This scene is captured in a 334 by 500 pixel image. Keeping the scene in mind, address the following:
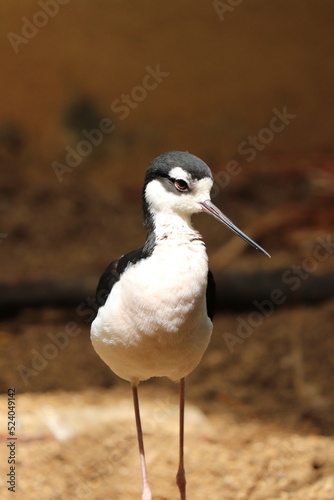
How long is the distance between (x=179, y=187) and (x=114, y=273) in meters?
0.39

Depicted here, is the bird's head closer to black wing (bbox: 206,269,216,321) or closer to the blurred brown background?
black wing (bbox: 206,269,216,321)

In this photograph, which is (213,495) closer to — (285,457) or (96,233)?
(285,457)

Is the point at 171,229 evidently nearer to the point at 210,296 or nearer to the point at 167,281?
the point at 167,281

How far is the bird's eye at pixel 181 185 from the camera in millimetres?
1964

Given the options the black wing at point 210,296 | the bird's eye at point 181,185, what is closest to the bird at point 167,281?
the bird's eye at point 181,185

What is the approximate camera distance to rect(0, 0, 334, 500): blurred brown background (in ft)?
11.8

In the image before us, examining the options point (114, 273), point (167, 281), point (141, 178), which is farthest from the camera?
point (141, 178)

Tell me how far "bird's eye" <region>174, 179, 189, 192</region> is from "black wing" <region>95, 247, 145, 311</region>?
0.21 metres

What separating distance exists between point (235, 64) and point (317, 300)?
78.9 inches

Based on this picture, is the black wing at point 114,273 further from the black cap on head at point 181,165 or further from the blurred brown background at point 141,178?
the blurred brown background at point 141,178

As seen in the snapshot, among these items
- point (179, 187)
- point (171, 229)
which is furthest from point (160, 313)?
point (179, 187)

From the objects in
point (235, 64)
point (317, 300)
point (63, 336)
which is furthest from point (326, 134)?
point (63, 336)

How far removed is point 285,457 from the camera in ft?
9.86

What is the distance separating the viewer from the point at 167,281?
1.91 metres
